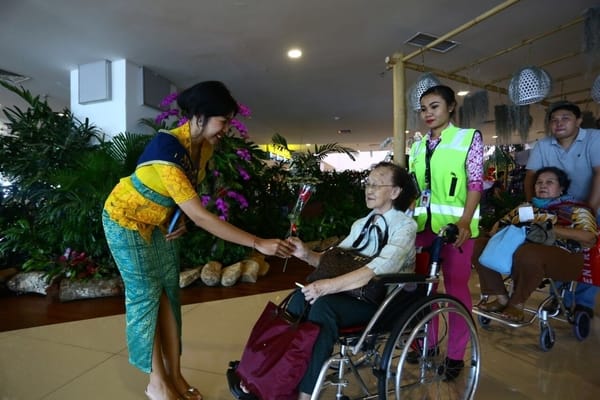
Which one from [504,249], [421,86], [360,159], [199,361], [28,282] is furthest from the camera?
[360,159]

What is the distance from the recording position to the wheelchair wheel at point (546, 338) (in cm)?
203

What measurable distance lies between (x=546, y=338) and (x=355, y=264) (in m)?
1.50

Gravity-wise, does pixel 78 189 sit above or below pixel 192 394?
above

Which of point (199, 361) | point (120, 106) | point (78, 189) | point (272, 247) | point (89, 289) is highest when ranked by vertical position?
point (120, 106)

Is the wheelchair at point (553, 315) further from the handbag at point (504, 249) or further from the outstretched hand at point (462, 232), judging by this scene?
the outstretched hand at point (462, 232)

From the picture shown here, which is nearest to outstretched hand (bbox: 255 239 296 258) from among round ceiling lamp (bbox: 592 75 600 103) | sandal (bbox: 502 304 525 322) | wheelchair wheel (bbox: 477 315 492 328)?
sandal (bbox: 502 304 525 322)

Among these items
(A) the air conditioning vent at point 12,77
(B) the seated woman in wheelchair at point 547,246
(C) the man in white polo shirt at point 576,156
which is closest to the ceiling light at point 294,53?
(C) the man in white polo shirt at point 576,156

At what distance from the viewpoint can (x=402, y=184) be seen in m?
1.51

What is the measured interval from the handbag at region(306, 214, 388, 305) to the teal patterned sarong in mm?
620

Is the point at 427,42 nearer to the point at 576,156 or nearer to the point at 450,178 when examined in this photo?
the point at 576,156

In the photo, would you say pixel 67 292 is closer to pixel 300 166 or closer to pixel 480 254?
pixel 300 166

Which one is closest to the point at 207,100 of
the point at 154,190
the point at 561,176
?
the point at 154,190

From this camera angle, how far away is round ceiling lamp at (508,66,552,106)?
8.07ft

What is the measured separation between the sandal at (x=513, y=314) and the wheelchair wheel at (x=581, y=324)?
44 cm
